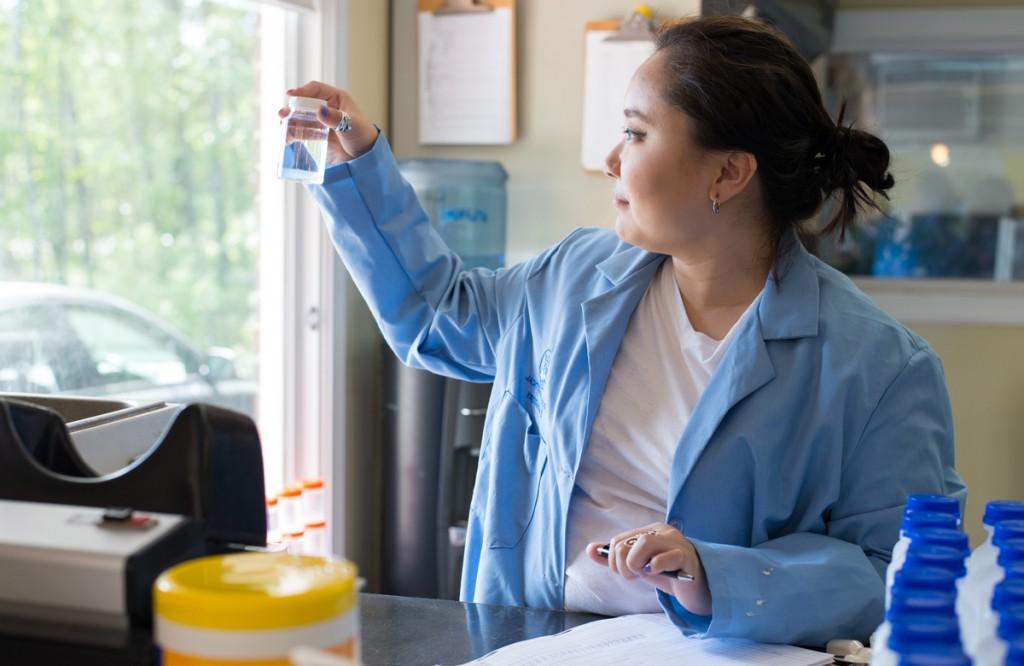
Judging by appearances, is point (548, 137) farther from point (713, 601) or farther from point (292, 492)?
point (713, 601)

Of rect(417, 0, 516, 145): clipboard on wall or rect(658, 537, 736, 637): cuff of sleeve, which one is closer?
rect(658, 537, 736, 637): cuff of sleeve

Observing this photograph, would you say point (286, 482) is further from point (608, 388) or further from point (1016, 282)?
point (1016, 282)

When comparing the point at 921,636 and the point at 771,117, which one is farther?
the point at 771,117

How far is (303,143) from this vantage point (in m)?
1.67

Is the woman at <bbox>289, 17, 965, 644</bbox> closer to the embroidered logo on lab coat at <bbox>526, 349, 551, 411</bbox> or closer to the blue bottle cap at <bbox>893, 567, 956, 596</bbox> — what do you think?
the embroidered logo on lab coat at <bbox>526, 349, 551, 411</bbox>

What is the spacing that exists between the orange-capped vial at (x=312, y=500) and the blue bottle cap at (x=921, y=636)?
231 cm

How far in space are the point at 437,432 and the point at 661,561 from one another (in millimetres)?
1790

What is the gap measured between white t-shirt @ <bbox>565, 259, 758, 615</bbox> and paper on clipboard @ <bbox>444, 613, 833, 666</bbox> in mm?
206

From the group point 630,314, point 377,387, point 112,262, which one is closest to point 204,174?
point 112,262

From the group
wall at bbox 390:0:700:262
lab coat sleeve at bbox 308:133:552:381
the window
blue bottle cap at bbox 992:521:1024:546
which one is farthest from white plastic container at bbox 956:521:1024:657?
wall at bbox 390:0:700:262

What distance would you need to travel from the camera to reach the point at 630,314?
168 cm

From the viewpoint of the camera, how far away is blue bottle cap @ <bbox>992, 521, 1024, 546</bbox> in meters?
0.93

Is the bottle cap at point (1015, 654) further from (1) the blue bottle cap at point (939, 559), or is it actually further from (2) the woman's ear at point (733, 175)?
(2) the woman's ear at point (733, 175)

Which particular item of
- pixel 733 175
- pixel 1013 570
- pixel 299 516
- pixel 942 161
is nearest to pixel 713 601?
pixel 1013 570
